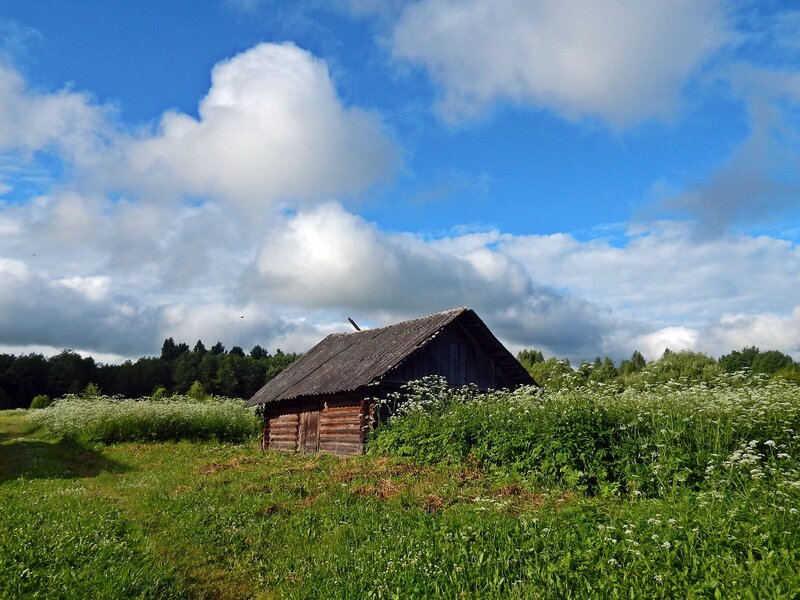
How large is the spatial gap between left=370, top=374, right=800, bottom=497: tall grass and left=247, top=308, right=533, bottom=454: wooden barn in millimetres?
6821

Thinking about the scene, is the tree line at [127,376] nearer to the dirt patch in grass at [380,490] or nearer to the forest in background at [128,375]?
the forest in background at [128,375]

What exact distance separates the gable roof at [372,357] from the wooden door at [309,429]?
3.58ft

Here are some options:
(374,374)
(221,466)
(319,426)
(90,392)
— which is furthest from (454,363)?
(90,392)

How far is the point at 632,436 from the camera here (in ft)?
37.9

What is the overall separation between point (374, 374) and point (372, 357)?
3317mm

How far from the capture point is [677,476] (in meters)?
9.70

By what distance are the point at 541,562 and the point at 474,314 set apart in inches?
690

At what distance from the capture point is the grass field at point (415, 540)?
6.21 m

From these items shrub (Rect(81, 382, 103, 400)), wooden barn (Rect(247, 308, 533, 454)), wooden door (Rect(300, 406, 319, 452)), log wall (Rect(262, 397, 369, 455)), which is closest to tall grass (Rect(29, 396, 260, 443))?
log wall (Rect(262, 397, 369, 455))

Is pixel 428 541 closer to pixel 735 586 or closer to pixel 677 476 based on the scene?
pixel 735 586

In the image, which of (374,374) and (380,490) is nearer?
(380,490)

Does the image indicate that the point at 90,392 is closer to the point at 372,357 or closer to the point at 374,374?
the point at 372,357

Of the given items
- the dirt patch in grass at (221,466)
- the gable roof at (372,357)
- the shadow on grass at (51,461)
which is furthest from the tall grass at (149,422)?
the dirt patch in grass at (221,466)

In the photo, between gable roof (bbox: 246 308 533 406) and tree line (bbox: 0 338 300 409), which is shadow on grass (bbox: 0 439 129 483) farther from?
tree line (bbox: 0 338 300 409)
